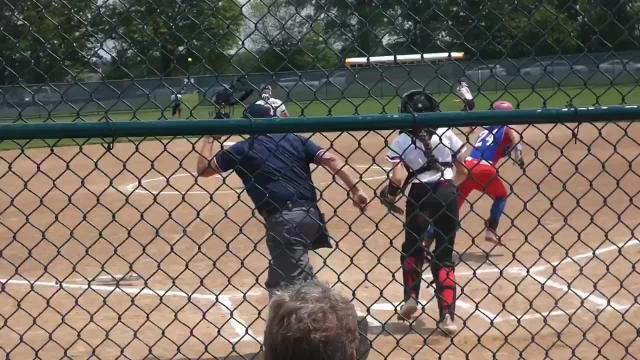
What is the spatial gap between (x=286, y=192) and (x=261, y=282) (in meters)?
2.49

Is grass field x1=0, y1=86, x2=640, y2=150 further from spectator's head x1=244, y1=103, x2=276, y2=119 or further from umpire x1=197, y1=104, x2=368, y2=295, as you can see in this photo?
umpire x1=197, y1=104, x2=368, y2=295

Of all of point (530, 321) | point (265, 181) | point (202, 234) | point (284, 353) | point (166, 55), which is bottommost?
point (202, 234)

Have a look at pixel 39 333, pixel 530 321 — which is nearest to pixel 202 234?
pixel 39 333

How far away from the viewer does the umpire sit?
5.76 meters

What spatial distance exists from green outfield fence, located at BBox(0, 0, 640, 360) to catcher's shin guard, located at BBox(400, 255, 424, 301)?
0.15 meters

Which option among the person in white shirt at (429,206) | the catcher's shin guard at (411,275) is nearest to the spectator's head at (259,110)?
the person in white shirt at (429,206)

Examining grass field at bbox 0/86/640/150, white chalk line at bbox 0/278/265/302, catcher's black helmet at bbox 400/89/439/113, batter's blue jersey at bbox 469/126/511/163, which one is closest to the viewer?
grass field at bbox 0/86/640/150

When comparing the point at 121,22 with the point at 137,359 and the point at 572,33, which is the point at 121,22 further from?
the point at 137,359

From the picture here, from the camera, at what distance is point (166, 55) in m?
4.02

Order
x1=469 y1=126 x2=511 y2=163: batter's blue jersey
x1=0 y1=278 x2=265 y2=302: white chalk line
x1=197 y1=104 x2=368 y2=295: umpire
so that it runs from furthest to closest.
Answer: x1=469 y1=126 x2=511 y2=163: batter's blue jersey
x1=0 y1=278 x2=265 y2=302: white chalk line
x1=197 y1=104 x2=368 y2=295: umpire

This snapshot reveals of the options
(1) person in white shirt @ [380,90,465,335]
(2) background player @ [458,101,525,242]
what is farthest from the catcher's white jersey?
(2) background player @ [458,101,525,242]

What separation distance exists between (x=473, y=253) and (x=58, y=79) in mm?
4833

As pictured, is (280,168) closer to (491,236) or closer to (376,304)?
(376,304)

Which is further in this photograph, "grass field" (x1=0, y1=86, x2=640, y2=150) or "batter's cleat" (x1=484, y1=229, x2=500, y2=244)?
"batter's cleat" (x1=484, y1=229, x2=500, y2=244)
